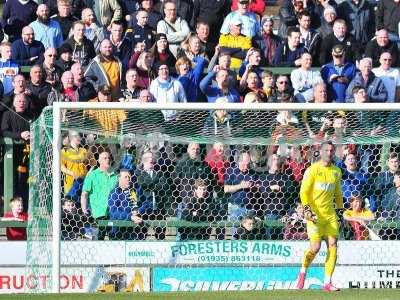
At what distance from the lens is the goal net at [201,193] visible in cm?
1517

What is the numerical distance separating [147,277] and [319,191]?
2424 millimetres

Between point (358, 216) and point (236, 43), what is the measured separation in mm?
3393

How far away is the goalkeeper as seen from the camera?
14453 millimetres

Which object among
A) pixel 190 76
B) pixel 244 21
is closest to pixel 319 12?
pixel 244 21

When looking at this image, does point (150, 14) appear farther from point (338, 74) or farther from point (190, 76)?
point (338, 74)

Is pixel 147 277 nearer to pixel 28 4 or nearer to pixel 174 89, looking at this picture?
pixel 174 89

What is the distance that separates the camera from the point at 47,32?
1744cm

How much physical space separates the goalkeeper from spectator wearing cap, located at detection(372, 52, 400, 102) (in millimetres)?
2927

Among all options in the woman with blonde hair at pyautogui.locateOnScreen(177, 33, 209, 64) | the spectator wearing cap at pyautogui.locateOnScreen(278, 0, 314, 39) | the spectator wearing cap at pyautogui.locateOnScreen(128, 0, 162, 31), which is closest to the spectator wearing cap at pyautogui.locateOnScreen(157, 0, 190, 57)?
the spectator wearing cap at pyautogui.locateOnScreen(128, 0, 162, 31)

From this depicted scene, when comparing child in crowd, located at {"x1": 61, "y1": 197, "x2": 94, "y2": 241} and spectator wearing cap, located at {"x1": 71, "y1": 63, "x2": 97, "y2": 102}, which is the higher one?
spectator wearing cap, located at {"x1": 71, "y1": 63, "x2": 97, "y2": 102}

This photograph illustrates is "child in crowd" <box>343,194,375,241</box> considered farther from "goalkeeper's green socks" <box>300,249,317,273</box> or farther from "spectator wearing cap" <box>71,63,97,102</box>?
"spectator wearing cap" <box>71,63,97,102</box>

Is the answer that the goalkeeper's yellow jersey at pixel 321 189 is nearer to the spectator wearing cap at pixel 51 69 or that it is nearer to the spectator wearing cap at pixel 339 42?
the spectator wearing cap at pixel 339 42

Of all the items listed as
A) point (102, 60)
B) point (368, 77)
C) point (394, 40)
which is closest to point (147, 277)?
point (102, 60)

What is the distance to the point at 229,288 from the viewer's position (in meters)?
15.3
